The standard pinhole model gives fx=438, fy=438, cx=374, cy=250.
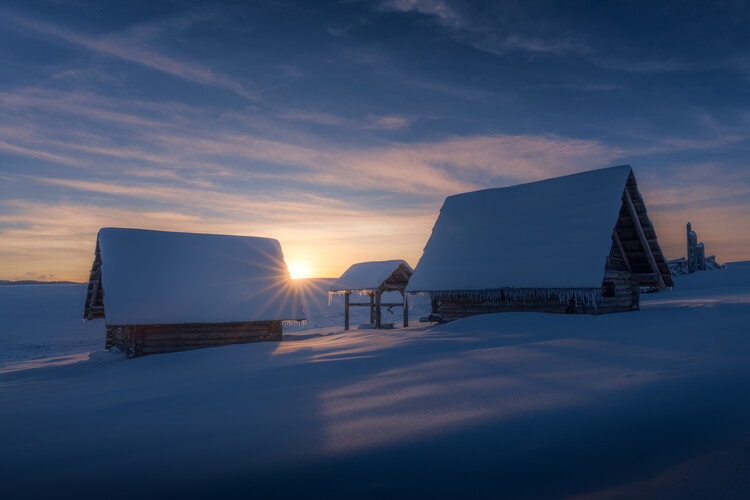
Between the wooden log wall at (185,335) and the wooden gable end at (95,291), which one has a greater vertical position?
the wooden gable end at (95,291)

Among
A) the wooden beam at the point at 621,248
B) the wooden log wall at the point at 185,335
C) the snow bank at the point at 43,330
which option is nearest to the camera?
the wooden log wall at the point at 185,335

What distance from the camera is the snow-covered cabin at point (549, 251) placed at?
1434 cm

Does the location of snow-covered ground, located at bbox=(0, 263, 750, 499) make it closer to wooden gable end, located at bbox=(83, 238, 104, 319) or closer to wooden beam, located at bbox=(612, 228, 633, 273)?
wooden beam, located at bbox=(612, 228, 633, 273)

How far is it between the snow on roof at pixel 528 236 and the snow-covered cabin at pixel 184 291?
590 centimetres

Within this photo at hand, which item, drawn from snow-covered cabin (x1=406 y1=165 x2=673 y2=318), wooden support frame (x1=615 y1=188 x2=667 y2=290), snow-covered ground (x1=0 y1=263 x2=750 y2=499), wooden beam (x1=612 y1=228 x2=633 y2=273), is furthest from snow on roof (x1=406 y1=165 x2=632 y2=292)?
snow-covered ground (x1=0 y1=263 x2=750 y2=499)

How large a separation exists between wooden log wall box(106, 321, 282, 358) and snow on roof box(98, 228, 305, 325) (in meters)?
0.54

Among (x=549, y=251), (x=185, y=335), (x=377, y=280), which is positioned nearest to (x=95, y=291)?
(x=185, y=335)

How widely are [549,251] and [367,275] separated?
11.9 m

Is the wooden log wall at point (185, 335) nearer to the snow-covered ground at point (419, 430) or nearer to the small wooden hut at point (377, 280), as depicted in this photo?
the snow-covered ground at point (419, 430)

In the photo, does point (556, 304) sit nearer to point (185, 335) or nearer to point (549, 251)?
point (549, 251)

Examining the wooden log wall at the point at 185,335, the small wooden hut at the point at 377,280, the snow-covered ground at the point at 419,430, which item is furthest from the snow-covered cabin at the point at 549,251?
the snow-covered ground at the point at 419,430

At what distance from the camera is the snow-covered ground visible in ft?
9.70

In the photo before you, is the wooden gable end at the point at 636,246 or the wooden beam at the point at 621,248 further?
the wooden beam at the point at 621,248

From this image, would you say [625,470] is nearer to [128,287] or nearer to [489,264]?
[489,264]
